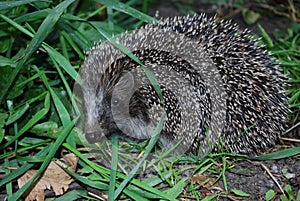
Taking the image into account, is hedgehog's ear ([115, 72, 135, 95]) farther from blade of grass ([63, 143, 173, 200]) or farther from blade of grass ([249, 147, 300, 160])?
blade of grass ([249, 147, 300, 160])

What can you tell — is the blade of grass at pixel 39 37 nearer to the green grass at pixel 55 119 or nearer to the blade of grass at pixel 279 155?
the green grass at pixel 55 119

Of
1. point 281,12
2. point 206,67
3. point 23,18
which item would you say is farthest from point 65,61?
point 281,12

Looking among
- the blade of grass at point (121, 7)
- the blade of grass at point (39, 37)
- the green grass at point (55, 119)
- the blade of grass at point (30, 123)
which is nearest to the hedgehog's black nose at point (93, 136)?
the green grass at point (55, 119)

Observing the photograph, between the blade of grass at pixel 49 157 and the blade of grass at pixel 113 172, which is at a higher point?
the blade of grass at pixel 49 157

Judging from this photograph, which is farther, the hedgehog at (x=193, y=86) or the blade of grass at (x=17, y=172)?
the hedgehog at (x=193, y=86)

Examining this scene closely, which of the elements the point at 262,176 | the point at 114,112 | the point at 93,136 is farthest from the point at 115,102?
the point at 262,176

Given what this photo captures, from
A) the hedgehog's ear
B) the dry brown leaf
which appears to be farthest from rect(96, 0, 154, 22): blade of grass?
the dry brown leaf

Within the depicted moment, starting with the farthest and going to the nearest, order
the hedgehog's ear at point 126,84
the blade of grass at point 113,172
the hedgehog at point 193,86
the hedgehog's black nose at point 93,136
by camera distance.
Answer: the hedgehog's black nose at point 93,136
the hedgehog's ear at point 126,84
the hedgehog at point 193,86
the blade of grass at point 113,172
